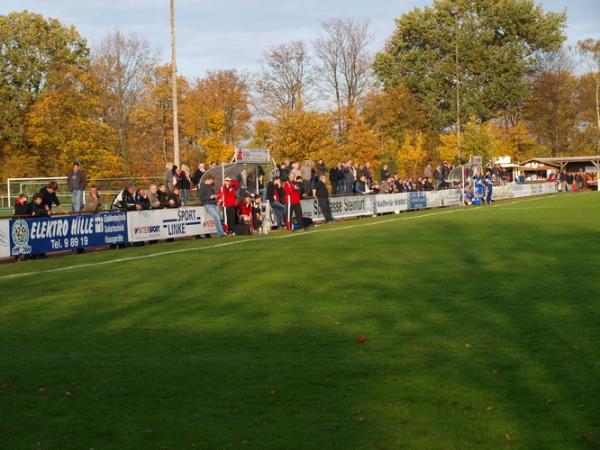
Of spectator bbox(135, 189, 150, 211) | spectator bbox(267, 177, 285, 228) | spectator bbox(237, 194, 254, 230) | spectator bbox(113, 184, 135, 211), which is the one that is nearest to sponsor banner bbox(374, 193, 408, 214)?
spectator bbox(267, 177, 285, 228)

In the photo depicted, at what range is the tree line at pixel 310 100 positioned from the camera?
7106 cm

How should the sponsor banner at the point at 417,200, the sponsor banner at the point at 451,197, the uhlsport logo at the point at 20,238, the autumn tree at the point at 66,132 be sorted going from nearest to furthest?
the uhlsport logo at the point at 20,238 → the sponsor banner at the point at 417,200 → the sponsor banner at the point at 451,197 → the autumn tree at the point at 66,132

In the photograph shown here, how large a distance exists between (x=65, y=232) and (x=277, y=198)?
1062 centimetres

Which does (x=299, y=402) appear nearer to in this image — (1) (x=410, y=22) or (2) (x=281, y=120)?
(2) (x=281, y=120)

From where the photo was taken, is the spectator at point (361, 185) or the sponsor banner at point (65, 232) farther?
the spectator at point (361, 185)

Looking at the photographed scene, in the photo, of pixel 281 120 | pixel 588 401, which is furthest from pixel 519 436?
pixel 281 120

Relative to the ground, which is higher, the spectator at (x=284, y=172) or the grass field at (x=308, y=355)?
the spectator at (x=284, y=172)

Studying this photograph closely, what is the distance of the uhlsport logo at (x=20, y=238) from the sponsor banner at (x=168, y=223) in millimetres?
4114

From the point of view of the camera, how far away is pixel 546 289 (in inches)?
583

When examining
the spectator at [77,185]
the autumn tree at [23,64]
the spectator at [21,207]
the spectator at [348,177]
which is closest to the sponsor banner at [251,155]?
the spectator at [77,185]

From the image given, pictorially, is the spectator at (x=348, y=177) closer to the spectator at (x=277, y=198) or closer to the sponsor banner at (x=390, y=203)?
the sponsor banner at (x=390, y=203)

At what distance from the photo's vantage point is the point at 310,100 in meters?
87.1

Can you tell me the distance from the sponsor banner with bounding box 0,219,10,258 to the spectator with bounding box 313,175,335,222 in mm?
14932

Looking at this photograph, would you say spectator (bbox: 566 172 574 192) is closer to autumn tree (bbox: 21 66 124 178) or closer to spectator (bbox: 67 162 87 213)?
autumn tree (bbox: 21 66 124 178)
